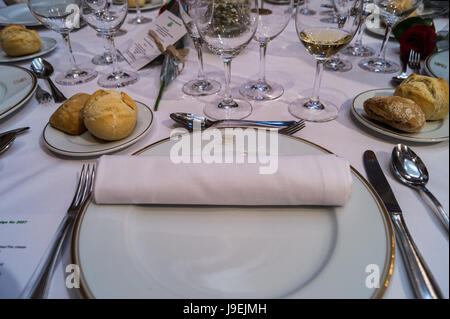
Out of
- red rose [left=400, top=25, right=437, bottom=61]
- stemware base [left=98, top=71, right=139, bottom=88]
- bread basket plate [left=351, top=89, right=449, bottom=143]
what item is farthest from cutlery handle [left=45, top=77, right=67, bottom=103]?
red rose [left=400, top=25, right=437, bottom=61]

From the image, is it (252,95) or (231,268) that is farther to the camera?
(252,95)

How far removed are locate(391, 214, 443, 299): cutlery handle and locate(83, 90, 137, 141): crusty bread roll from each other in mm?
491

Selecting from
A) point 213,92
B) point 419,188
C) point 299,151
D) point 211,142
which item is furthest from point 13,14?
point 419,188

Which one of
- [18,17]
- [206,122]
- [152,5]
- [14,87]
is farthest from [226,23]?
[18,17]

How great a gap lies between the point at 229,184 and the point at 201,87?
0.50 meters

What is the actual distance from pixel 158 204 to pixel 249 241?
15 centimetres

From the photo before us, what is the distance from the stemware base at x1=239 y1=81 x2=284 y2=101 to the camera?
809 mm

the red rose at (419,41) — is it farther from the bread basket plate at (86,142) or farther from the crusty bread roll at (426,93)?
the bread basket plate at (86,142)

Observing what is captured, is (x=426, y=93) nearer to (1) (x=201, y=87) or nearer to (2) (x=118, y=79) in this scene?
(1) (x=201, y=87)

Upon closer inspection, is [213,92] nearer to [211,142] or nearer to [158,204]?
[211,142]

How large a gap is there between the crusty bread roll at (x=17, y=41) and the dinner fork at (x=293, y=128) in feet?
3.01

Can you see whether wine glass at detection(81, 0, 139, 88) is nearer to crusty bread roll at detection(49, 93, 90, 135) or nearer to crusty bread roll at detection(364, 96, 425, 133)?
crusty bread roll at detection(49, 93, 90, 135)

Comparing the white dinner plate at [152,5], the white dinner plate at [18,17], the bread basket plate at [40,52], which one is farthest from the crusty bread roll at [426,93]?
the white dinner plate at [18,17]

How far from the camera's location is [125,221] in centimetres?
41
